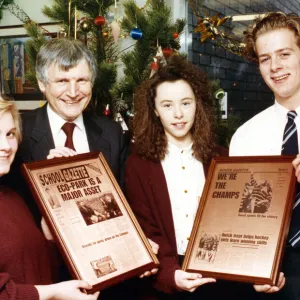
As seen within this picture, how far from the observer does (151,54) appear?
2816 millimetres

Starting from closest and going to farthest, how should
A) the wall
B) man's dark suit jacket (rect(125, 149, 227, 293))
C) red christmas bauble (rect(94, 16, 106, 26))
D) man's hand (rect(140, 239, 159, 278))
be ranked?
man's hand (rect(140, 239, 159, 278)) → man's dark suit jacket (rect(125, 149, 227, 293)) → red christmas bauble (rect(94, 16, 106, 26)) → the wall

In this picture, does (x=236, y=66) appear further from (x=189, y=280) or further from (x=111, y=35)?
(x=189, y=280)

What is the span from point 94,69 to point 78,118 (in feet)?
0.82

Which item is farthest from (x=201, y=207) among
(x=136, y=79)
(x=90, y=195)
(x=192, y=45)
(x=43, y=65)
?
(x=192, y=45)

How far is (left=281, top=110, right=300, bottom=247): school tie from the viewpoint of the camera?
1799mm

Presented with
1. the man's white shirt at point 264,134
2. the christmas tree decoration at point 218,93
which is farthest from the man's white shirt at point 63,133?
the christmas tree decoration at point 218,93

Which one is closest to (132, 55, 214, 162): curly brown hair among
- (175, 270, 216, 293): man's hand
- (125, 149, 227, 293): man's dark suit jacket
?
(125, 149, 227, 293): man's dark suit jacket

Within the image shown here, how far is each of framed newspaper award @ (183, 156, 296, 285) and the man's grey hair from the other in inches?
31.2

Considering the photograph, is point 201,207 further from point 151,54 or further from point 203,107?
point 151,54

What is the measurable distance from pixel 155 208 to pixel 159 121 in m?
0.44

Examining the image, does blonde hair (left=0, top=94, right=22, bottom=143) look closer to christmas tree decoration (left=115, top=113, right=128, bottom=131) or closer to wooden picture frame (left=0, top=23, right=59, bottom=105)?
christmas tree decoration (left=115, top=113, right=128, bottom=131)

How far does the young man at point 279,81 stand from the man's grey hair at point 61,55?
31.8 inches

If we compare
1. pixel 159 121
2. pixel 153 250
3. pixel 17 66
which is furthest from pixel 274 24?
pixel 17 66

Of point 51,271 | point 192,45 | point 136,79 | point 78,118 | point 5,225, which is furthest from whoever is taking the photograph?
point 192,45
